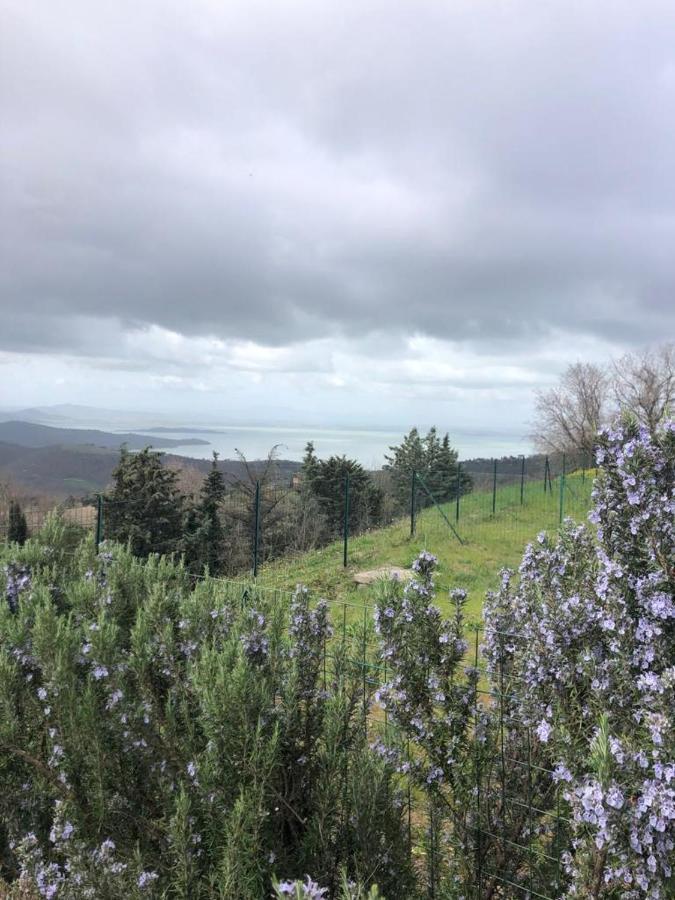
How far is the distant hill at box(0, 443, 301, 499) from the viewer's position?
19.8 metres

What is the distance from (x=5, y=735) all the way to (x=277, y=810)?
4.05 ft

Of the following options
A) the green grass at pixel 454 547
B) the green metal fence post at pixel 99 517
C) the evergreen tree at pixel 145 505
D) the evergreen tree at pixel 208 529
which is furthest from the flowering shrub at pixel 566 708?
the evergreen tree at pixel 208 529

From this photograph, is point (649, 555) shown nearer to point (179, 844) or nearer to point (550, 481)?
point (179, 844)

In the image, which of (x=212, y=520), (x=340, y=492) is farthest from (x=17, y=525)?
(x=340, y=492)

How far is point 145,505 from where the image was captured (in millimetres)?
17641

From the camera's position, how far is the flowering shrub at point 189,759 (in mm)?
2432

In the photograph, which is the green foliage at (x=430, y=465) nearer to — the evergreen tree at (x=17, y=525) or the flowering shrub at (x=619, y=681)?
the evergreen tree at (x=17, y=525)

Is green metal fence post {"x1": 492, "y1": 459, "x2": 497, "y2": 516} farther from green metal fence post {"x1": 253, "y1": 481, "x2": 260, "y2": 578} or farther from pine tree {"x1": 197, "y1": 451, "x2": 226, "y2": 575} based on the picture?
green metal fence post {"x1": 253, "y1": 481, "x2": 260, "y2": 578}

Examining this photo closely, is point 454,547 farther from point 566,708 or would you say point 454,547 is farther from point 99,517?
point 566,708

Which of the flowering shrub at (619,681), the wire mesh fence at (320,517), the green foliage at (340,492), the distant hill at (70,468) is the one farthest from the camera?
the distant hill at (70,468)

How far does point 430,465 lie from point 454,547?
1569cm

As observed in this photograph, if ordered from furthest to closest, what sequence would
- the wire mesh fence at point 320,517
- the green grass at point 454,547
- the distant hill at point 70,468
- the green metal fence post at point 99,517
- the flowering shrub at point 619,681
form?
the distant hill at point 70,468 → the wire mesh fence at point 320,517 → the green grass at point 454,547 → the green metal fence post at point 99,517 → the flowering shrub at point 619,681

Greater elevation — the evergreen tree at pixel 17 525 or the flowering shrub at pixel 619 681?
the flowering shrub at pixel 619 681

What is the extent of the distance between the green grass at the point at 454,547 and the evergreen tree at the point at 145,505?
10.4ft
